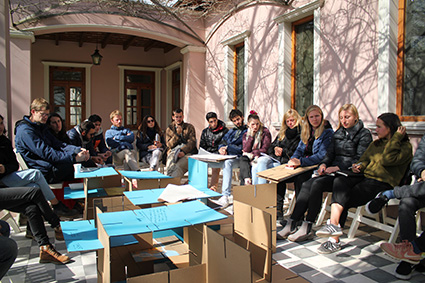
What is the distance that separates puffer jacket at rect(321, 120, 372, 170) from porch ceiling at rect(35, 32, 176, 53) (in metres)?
8.27

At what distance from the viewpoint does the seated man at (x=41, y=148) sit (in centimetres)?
406

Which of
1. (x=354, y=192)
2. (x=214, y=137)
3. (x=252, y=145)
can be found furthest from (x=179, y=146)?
(x=354, y=192)

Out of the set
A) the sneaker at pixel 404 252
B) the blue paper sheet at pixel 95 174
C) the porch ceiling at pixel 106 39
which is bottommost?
the sneaker at pixel 404 252

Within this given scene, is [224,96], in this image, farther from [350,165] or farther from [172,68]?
[350,165]

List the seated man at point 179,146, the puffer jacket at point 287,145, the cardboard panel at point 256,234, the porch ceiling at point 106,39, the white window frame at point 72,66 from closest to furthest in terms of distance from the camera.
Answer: the cardboard panel at point 256,234, the puffer jacket at point 287,145, the seated man at point 179,146, the porch ceiling at point 106,39, the white window frame at point 72,66

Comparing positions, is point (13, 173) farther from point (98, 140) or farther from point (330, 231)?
point (330, 231)

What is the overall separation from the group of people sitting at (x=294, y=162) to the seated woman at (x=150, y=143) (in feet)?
3.38

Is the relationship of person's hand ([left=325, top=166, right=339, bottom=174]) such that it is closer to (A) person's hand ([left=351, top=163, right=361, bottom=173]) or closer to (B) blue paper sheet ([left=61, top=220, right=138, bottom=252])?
(A) person's hand ([left=351, top=163, right=361, bottom=173])

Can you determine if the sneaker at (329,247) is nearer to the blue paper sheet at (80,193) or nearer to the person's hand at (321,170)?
the person's hand at (321,170)

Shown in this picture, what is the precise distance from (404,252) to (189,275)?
1.87 metres

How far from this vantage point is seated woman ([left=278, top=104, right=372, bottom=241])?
376 cm

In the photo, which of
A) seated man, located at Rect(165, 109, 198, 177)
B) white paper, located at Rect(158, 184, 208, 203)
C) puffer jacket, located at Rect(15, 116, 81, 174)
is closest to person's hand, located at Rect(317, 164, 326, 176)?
white paper, located at Rect(158, 184, 208, 203)

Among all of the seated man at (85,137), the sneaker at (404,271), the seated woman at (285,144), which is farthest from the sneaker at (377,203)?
the seated man at (85,137)

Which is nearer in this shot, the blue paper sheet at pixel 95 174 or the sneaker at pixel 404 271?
the sneaker at pixel 404 271
